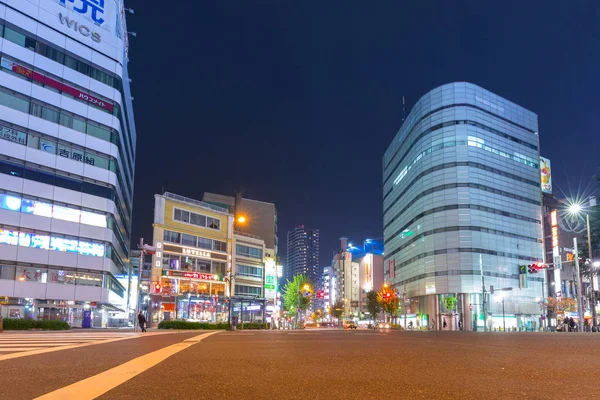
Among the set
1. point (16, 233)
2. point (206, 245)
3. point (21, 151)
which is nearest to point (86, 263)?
point (16, 233)

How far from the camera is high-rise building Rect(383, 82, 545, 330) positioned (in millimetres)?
88062

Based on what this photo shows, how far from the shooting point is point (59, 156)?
54094mm

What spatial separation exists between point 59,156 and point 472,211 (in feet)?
207

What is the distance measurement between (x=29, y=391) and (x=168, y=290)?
6213 cm

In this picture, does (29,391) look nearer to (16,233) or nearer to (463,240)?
(16,233)

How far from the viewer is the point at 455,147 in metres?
91.9

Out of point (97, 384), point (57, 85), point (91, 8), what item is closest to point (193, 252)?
point (57, 85)

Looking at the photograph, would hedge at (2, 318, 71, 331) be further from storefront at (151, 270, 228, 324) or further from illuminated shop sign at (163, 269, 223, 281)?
illuminated shop sign at (163, 269, 223, 281)

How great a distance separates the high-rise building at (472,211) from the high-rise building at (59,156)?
175 ft

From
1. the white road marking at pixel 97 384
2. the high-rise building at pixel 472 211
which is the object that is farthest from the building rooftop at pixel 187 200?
the white road marking at pixel 97 384

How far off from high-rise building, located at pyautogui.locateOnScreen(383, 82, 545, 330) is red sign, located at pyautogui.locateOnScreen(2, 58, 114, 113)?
185 ft

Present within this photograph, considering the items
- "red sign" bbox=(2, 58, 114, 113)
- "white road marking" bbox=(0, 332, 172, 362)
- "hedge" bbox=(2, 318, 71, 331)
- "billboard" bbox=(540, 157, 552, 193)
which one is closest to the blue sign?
"red sign" bbox=(2, 58, 114, 113)

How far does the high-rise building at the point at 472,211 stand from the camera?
289 ft

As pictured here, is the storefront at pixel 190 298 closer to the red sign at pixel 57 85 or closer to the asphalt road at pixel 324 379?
the red sign at pixel 57 85
